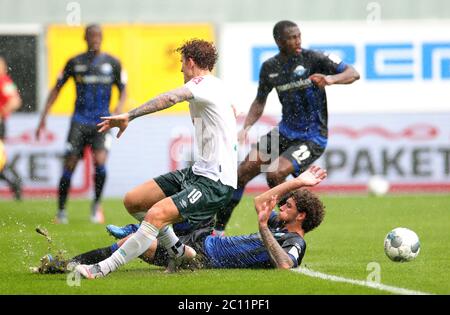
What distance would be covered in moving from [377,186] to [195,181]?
10687 mm

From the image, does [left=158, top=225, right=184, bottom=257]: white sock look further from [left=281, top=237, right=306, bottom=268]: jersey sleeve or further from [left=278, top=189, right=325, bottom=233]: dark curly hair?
[left=278, top=189, right=325, bottom=233]: dark curly hair

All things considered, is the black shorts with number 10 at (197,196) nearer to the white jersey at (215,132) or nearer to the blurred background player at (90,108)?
the white jersey at (215,132)

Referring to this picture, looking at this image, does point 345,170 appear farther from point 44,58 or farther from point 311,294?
point 311,294

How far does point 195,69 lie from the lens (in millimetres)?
8375

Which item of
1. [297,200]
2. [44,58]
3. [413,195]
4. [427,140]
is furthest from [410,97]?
[297,200]

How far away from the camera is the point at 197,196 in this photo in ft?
26.9

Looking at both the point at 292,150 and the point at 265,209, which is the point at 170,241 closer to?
the point at 265,209

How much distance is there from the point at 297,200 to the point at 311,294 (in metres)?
1.38

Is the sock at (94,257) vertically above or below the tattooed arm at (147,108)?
below

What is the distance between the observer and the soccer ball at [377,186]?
18.6m

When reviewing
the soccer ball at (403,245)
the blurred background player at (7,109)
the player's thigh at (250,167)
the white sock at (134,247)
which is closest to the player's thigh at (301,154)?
the player's thigh at (250,167)

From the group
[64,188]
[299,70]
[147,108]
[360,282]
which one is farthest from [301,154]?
[64,188]

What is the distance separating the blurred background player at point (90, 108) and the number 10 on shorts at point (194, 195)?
6058mm

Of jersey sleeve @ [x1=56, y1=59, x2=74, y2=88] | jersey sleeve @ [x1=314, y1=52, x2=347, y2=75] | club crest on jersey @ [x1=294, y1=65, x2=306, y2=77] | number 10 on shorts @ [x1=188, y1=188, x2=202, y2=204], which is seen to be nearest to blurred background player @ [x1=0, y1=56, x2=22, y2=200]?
jersey sleeve @ [x1=56, y1=59, x2=74, y2=88]
